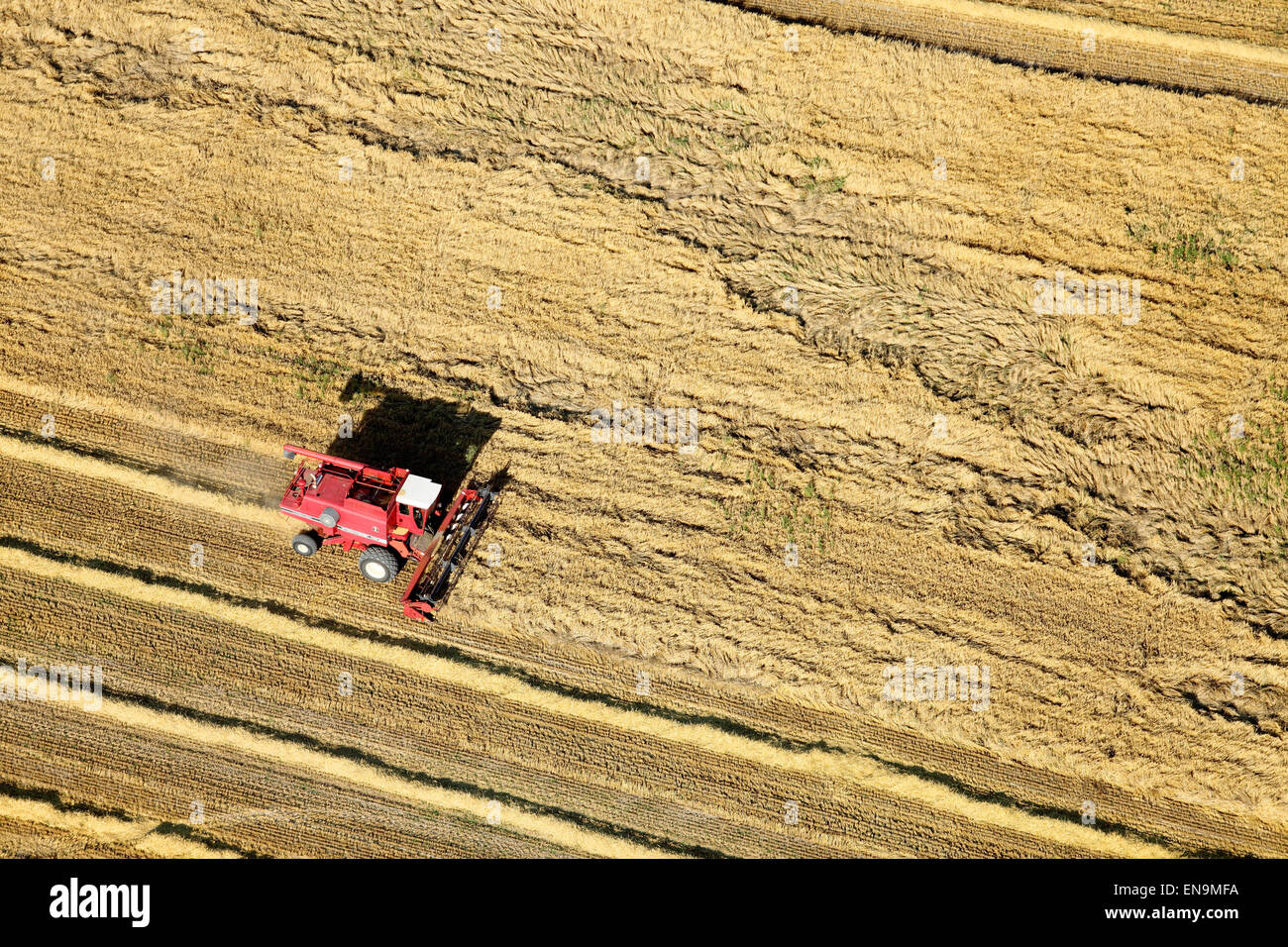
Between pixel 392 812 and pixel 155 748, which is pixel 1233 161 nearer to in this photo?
pixel 392 812

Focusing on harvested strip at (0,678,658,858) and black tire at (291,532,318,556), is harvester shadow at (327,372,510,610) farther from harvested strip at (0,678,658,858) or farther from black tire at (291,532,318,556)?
harvested strip at (0,678,658,858)

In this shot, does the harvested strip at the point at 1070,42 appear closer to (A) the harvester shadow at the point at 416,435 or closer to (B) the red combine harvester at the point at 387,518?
(A) the harvester shadow at the point at 416,435

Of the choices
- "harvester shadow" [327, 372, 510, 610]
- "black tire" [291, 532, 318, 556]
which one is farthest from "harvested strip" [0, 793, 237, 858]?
"harvester shadow" [327, 372, 510, 610]

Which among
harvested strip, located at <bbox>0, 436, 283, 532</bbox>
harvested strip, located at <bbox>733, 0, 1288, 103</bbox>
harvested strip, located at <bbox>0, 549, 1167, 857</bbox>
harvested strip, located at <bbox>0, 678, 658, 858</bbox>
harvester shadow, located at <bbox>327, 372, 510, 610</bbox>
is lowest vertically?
harvested strip, located at <bbox>0, 678, 658, 858</bbox>

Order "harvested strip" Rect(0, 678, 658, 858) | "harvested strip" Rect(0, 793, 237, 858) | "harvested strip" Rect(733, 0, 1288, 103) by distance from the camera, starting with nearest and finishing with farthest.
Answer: "harvested strip" Rect(0, 793, 237, 858)
"harvested strip" Rect(0, 678, 658, 858)
"harvested strip" Rect(733, 0, 1288, 103)

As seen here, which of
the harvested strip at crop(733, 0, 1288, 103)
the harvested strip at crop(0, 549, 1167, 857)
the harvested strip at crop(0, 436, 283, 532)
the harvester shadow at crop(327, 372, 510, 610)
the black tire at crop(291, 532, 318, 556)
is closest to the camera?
the harvested strip at crop(0, 549, 1167, 857)

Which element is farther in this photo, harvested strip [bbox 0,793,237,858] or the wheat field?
the wheat field

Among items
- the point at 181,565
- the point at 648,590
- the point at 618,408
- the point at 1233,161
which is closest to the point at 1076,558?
the point at 648,590

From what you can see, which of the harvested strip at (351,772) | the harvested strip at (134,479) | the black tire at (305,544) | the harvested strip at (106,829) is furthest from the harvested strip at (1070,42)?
the harvested strip at (106,829)
